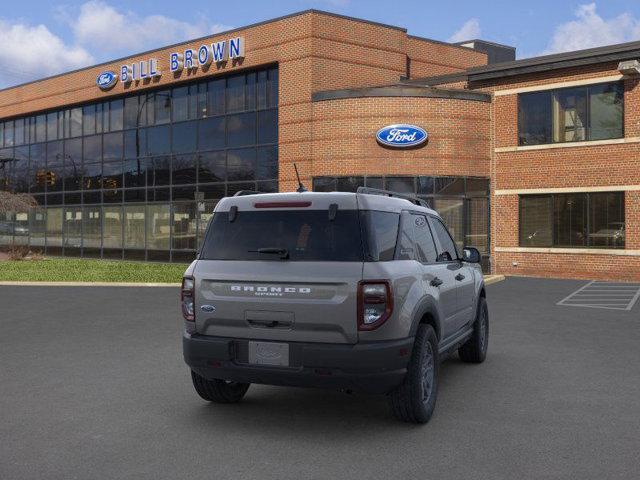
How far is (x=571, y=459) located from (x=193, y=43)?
2547cm

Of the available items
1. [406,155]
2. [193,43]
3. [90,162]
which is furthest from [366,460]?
[90,162]

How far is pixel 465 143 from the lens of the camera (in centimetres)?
2275

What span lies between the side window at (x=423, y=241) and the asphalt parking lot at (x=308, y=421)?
140cm

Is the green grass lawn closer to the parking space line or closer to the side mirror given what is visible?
the parking space line

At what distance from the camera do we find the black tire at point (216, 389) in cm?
607

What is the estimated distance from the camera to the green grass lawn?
66.9 feet

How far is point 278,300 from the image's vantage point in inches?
205

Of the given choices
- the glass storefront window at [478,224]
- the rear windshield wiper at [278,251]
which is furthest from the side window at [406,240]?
the glass storefront window at [478,224]

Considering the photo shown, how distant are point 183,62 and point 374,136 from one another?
31.6 ft

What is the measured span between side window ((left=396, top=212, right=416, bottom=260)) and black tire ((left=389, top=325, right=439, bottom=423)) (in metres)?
0.64

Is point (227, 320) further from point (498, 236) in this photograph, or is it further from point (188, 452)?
point (498, 236)

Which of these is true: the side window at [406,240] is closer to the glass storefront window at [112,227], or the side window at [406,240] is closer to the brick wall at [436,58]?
the brick wall at [436,58]

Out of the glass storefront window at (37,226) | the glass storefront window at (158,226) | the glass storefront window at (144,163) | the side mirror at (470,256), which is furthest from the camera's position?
the glass storefront window at (37,226)

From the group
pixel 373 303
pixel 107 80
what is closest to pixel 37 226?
pixel 107 80
